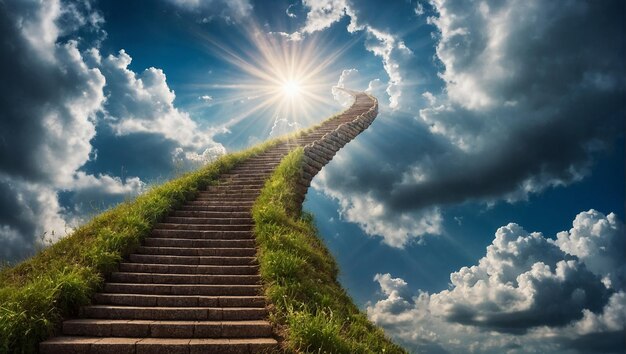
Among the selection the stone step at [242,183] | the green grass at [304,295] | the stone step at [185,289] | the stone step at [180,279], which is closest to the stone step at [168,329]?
the green grass at [304,295]

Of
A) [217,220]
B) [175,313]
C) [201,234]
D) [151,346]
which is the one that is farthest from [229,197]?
[151,346]

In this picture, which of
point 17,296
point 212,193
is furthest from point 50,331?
point 212,193

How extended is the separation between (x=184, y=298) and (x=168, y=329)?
772mm

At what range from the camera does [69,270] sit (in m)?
7.07

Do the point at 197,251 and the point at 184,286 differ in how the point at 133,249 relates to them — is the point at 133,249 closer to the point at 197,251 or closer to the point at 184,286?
the point at 197,251

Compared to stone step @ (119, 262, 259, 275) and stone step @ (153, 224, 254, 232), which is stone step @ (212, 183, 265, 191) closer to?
stone step @ (153, 224, 254, 232)

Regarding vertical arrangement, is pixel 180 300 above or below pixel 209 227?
below

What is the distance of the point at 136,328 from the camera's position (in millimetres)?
6051

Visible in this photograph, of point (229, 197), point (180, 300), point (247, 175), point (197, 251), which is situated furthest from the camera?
point (247, 175)

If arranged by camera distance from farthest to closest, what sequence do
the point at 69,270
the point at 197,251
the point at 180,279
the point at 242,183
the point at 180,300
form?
the point at 242,183 < the point at 197,251 < the point at 180,279 < the point at 69,270 < the point at 180,300

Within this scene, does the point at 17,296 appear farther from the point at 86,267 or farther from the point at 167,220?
the point at 167,220

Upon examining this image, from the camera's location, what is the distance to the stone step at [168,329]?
6.04 m

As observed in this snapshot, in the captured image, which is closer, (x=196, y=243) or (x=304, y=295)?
(x=304, y=295)

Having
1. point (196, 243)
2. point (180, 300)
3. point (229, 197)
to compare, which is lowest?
point (180, 300)
